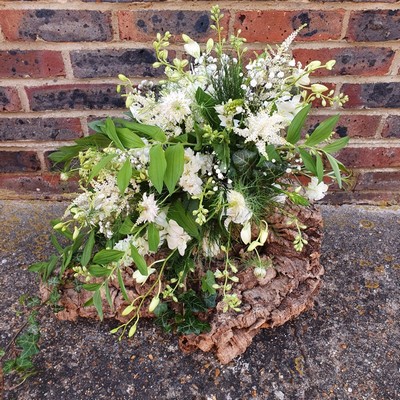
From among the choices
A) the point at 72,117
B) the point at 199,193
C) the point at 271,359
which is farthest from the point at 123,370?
the point at 72,117

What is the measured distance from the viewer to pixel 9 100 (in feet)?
4.35

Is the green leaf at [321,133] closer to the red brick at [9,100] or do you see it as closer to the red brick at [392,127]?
the red brick at [392,127]

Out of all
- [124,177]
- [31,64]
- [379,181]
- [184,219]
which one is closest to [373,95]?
[379,181]

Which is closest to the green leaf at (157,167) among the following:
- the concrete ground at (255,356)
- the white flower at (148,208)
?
the white flower at (148,208)

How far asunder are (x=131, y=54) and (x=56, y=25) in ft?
0.70

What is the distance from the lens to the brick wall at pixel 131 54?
1191 mm

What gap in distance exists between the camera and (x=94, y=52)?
49.2 inches

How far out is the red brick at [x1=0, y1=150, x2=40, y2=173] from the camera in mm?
1438

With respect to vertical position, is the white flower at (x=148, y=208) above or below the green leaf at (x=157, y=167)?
below

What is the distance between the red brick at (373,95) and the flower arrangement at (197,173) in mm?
367

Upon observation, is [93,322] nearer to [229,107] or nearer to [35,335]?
[35,335]

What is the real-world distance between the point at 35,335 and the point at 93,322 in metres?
0.15

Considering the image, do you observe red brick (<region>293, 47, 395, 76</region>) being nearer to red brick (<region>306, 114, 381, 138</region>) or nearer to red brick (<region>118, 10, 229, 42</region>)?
red brick (<region>306, 114, 381, 138</region>)

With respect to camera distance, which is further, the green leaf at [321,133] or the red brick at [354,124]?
the red brick at [354,124]
